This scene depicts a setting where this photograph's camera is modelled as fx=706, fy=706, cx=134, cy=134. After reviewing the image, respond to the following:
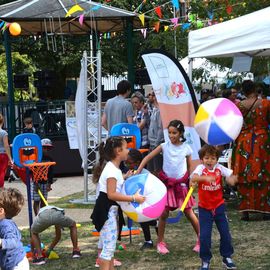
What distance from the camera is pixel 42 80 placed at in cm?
2119

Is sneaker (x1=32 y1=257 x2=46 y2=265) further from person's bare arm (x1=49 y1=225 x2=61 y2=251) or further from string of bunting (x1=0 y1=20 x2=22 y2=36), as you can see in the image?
string of bunting (x1=0 y1=20 x2=22 y2=36)

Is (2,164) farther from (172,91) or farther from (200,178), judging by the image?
(200,178)

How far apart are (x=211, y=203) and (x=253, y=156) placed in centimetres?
294

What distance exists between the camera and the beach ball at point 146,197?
588 centimetres

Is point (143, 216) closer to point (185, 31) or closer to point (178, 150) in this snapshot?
point (178, 150)

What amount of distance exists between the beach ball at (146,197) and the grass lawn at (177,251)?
116cm

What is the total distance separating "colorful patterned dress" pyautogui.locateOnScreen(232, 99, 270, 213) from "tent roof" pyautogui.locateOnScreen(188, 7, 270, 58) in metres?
0.83

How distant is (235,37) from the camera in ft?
28.6

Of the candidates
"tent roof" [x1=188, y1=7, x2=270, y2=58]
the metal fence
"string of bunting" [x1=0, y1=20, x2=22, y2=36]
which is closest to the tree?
the metal fence

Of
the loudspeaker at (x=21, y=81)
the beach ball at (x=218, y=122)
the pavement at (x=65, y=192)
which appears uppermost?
the loudspeaker at (x=21, y=81)

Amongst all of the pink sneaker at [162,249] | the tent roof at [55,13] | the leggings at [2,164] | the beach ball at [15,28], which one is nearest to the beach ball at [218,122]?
the pink sneaker at [162,249]

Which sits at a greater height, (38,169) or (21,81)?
(21,81)

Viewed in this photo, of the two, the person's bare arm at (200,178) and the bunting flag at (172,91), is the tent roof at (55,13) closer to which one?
the bunting flag at (172,91)

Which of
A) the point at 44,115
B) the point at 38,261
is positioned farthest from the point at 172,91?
the point at 44,115
